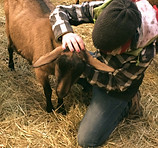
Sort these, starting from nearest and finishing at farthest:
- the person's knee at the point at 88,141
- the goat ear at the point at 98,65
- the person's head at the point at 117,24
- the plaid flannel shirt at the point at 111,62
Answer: the person's head at the point at 117,24 < the goat ear at the point at 98,65 < the plaid flannel shirt at the point at 111,62 < the person's knee at the point at 88,141

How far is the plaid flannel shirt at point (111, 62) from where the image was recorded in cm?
249

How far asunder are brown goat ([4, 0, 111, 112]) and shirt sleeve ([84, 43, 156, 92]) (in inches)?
14.1

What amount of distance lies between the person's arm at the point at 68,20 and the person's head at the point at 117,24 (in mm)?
214

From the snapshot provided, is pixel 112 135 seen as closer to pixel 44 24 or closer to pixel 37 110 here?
pixel 37 110

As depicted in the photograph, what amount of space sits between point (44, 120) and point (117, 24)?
1749 millimetres

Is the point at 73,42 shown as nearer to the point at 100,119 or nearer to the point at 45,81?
the point at 45,81

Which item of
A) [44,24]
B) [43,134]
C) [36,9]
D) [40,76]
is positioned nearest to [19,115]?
[43,134]

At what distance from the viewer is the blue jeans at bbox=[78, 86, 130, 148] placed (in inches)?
115

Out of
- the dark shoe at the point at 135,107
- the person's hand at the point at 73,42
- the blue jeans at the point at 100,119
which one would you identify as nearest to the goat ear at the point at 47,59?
the person's hand at the point at 73,42

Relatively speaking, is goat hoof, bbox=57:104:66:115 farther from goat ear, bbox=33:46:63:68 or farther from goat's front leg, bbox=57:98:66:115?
goat ear, bbox=33:46:63:68

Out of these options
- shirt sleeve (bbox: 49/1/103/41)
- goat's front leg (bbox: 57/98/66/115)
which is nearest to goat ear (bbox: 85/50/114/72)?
shirt sleeve (bbox: 49/1/103/41)

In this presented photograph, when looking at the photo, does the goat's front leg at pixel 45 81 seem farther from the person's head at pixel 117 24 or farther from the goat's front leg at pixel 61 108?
the person's head at pixel 117 24

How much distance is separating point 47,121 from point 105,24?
1.70 meters

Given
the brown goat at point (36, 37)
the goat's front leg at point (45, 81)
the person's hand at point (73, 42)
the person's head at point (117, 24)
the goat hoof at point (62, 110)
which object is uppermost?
the person's head at point (117, 24)
